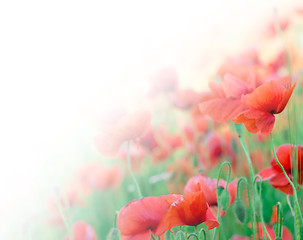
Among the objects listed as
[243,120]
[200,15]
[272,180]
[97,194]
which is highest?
[200,15]

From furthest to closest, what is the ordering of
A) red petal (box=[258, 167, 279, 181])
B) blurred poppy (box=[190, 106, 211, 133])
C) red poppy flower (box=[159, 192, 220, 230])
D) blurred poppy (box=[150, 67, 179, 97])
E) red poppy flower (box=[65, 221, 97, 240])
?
blurred poppy (box=[150, 67, 179, 97]) → blurred poppy (box=[190, 106, 211, 133]) → red poppy flower (box=[65, 221, 97, 240]) → red petal (box=[258, 167, 279, 181]) → red poppy flower (box=[159, 192, 220, 230])

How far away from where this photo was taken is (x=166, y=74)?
1437 millimetres

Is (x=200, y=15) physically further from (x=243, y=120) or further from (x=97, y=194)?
(x=243, y=120)

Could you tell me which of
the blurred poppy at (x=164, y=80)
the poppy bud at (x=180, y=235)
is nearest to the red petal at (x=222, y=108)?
the poppy bud at (x=180, y=235)

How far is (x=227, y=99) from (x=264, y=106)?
0.10 metres

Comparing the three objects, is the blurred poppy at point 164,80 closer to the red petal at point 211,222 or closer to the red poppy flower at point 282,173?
the red poppy flower at point 282,173

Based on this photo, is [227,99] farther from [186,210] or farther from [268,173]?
[186,210]

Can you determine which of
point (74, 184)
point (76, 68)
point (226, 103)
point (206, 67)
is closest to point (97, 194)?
point (74, 184)

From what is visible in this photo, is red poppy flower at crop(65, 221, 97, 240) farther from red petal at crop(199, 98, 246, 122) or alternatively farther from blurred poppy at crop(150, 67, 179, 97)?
blurred poppy at crop(150, 67, 179, 97)

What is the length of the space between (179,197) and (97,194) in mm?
1181

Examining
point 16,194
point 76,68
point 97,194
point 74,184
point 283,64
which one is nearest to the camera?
point 16,194

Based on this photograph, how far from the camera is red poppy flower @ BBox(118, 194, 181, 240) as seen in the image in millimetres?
534

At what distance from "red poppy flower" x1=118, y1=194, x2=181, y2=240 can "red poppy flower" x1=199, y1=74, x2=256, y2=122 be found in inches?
6.8

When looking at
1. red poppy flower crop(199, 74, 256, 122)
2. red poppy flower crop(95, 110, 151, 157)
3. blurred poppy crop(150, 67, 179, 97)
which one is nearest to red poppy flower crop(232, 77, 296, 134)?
red poppy flower crop(199, 74, 256, 122)
